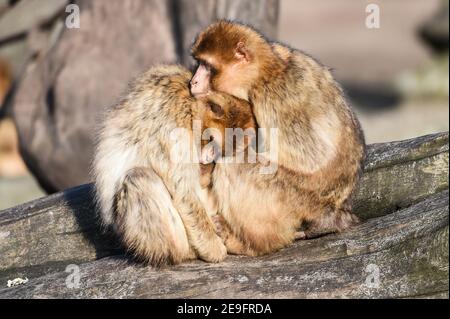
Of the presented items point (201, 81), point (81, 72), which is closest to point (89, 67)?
point (81, 72)

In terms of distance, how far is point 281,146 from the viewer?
14.3 ft

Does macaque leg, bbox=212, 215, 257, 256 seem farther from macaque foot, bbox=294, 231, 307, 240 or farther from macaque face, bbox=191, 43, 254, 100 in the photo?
macaque face, bbox=191, 43, 254, 100

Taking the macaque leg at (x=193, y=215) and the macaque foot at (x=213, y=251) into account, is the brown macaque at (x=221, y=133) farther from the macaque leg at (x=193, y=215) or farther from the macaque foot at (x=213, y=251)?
the macaque foot at (x=213, y=251)

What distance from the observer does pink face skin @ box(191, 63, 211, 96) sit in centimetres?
451

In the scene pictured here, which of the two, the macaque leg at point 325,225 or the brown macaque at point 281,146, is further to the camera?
the macaque leg at point 325,225

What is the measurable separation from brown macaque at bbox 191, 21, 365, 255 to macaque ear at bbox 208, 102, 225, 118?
3.5 inches

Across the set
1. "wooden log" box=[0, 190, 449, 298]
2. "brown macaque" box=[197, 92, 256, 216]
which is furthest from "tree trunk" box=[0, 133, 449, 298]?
"brown macaque" box=[197, 92, 256, 216]

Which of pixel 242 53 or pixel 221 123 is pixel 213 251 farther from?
pixel 242 53

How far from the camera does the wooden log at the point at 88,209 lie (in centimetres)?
488

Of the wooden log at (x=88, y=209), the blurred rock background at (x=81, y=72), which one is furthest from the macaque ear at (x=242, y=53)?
the blurred rock background at (x=81, y=72)

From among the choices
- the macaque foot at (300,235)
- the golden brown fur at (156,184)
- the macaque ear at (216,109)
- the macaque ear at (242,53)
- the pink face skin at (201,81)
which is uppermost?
the macaque ear at (242,53)

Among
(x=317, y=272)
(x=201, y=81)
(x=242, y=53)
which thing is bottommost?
(x=317, y=272)

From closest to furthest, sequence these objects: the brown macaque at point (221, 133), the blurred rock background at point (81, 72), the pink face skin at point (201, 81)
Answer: the brown macaque at point (221, 133), the pink face skin at point (201, 81), the blurred rock background at point (81, 72)

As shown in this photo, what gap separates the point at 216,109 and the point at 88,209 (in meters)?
1.32
